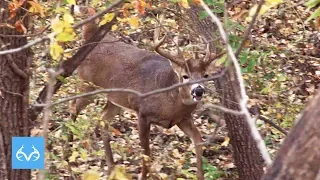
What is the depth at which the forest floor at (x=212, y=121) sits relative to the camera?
222 inches

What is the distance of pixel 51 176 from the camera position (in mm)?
5988

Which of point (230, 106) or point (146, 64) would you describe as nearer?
point (230, 106)

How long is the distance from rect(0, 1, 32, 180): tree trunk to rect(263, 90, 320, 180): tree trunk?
278 centimetres

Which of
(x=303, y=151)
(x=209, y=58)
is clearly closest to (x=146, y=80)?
(x=209, y=58)

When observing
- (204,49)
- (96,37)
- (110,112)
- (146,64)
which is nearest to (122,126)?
(110,112)

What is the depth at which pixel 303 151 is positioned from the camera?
2.27 metres

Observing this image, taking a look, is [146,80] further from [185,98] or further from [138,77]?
[185,98]

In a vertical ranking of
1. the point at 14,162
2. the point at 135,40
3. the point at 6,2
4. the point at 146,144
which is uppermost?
the point at 135,40

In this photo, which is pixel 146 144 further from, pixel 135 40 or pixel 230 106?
pixel 135 40

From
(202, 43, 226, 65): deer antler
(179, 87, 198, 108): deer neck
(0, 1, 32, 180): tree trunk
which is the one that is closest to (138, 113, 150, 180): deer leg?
(179, 87, 198, 108): deer neck

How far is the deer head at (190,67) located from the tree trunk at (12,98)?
1773mm

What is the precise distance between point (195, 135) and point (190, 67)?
0.84 m

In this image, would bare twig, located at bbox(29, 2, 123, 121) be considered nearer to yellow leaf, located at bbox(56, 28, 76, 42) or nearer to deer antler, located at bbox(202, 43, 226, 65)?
deer antler, located at bbox(202, 43, 226, 65)

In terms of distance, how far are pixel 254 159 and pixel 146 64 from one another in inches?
88.6
